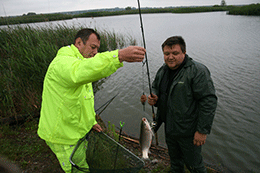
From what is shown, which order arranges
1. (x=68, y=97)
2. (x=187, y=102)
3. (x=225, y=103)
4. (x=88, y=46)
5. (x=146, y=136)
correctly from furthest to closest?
(x=225, y=103) < (x=146, y=136) < (x=187, y=102) < (x=88, y=46) < (x=68, y=97)

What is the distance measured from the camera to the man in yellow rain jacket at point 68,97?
1.38 meters

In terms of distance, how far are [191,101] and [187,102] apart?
0.06m

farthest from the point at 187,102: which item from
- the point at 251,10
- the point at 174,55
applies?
the point at 251,10

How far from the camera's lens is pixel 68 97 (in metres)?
1.72

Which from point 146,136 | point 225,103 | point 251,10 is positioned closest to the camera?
point 146,136

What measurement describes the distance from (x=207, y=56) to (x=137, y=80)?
16.9ft

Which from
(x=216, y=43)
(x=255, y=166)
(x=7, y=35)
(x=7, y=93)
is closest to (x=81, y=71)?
(x=7, y=93)

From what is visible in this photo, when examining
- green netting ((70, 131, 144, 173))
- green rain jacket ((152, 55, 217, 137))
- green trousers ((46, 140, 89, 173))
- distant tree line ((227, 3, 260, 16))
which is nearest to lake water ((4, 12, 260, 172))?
Answer: green rain jacket ((152, 55, 217, 137))

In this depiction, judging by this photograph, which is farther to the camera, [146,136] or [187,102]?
[146,136]

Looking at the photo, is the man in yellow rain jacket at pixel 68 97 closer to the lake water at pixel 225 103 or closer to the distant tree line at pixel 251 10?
the lake water at pixel 225 103

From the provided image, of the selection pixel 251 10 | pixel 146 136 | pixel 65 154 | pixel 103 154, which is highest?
pixel 251 10

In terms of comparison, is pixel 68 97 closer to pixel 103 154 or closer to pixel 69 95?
pixel 69 95

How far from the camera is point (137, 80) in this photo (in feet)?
27.0

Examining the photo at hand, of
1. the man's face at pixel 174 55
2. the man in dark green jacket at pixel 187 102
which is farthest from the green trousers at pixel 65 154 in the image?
the man's face at pixel 174 55
